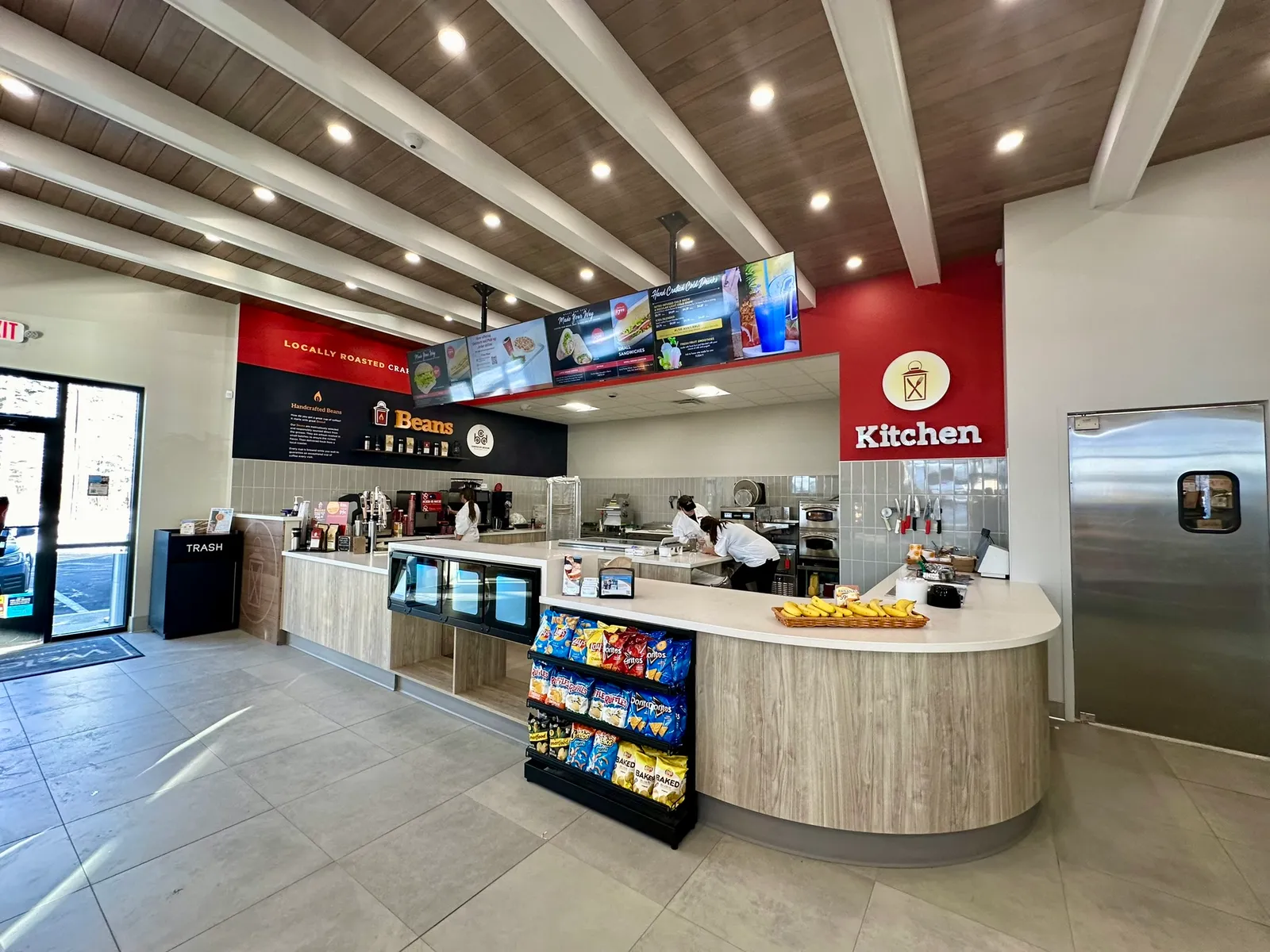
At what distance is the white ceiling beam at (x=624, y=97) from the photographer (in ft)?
7.41

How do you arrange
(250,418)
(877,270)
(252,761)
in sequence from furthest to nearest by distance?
1. (250,418)
2. (877,270)
3. (252,761)

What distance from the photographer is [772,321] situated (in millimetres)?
3645

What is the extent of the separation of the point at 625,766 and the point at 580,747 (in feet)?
0.92

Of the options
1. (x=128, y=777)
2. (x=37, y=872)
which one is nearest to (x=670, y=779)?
(x=37, y=872)

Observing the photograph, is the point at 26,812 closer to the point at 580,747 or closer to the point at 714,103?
the point at 580,747

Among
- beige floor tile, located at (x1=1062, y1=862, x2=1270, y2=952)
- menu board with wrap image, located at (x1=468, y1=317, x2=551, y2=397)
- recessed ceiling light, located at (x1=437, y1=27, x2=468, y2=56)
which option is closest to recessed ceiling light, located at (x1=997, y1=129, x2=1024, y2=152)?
recessed ceiling light, located at (x1=437, y1=27, x2=468, y2=56)

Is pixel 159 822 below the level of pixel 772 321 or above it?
below

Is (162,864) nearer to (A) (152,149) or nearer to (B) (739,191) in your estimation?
(A) (152,149)

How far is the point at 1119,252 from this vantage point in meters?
3.51

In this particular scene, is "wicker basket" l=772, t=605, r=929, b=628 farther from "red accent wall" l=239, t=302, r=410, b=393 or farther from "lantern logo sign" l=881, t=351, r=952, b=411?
"red accent wall" l=239, t=302, r=410, b=393

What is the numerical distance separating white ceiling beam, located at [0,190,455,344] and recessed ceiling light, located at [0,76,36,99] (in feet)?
5.10

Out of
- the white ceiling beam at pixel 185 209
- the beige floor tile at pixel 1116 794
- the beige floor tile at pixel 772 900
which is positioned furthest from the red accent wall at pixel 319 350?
the beige floor tile at pixel 1116 794

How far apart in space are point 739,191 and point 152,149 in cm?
386

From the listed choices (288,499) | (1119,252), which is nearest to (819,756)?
(1119,252)
